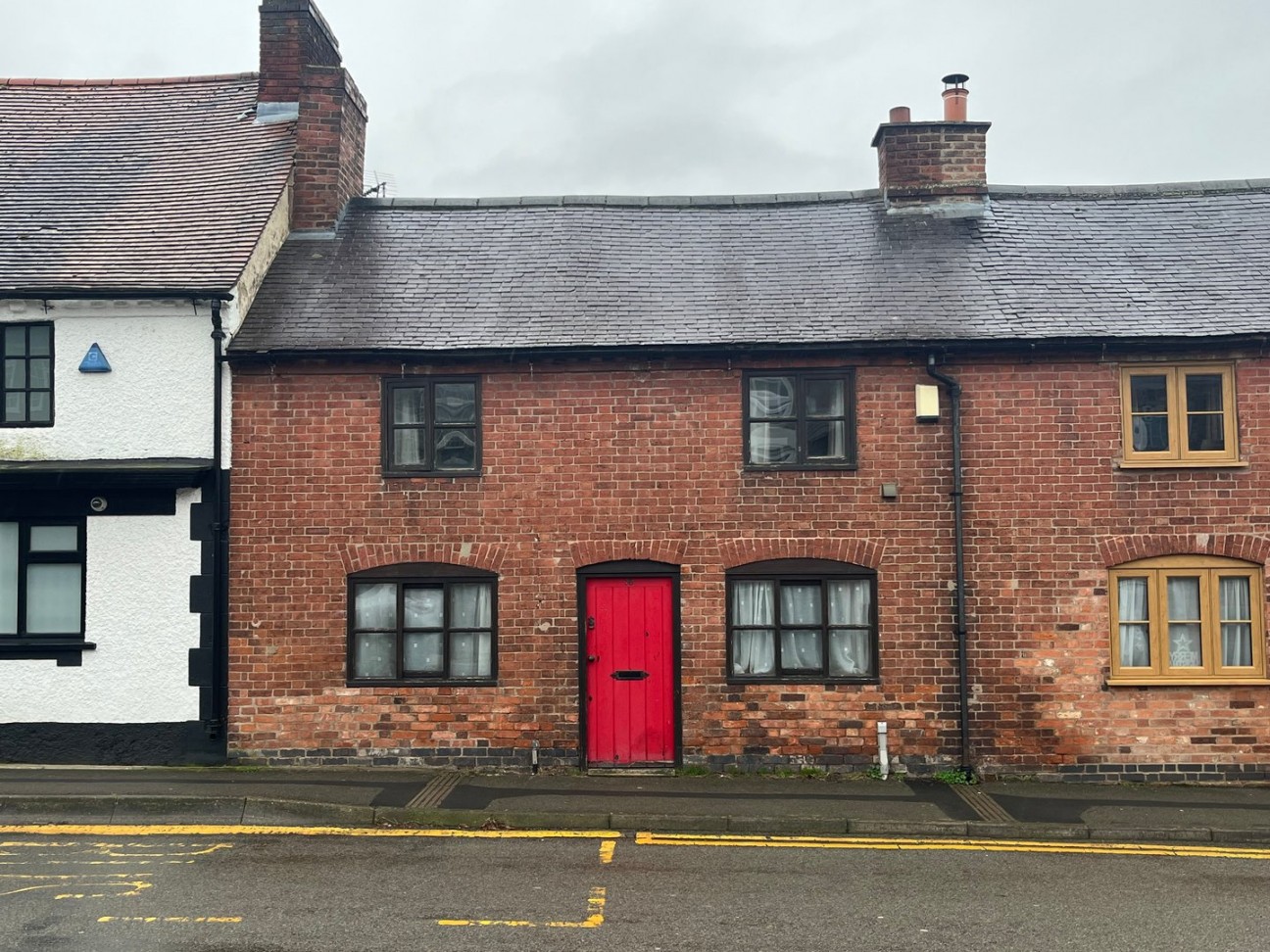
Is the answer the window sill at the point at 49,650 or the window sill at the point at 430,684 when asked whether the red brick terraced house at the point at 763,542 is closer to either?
the window sill at the point at 430,684

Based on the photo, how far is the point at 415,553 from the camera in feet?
41.9

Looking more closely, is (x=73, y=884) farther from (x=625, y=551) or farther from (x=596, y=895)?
(x=625, y=551)

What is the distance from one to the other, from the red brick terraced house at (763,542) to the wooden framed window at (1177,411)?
0.03m

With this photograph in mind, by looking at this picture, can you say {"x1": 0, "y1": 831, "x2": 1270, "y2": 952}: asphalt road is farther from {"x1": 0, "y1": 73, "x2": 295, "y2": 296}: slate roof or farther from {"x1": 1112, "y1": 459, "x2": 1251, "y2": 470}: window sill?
{"x1": 0, "y1": 73, "x2": 295, "y2": 296}: slate roof

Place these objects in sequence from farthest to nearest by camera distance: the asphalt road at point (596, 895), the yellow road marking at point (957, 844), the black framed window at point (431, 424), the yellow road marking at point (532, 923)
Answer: the black framed window at point (431, 424) → the yellow road marking at point (957, 844) → the yellow road marking at point (532, 923) → the asphalt road at point (596, 895)

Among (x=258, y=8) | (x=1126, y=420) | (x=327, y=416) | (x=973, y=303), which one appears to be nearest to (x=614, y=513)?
(x=327, y=416)

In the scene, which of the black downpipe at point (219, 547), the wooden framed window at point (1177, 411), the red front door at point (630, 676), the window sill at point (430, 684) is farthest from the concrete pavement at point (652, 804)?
the wooden framed window at point (1177, 411)

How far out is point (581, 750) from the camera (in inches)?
496

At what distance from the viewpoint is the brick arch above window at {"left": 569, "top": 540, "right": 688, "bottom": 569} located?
12.7 m

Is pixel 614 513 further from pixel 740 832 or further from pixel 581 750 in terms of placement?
pixel 740 832

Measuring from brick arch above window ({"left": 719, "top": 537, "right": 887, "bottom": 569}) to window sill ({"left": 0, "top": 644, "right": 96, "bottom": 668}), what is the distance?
7.22m

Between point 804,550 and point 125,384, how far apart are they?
789 centimetres

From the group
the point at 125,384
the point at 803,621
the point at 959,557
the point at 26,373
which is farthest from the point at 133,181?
the point at 959,557

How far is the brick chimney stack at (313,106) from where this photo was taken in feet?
49.3
